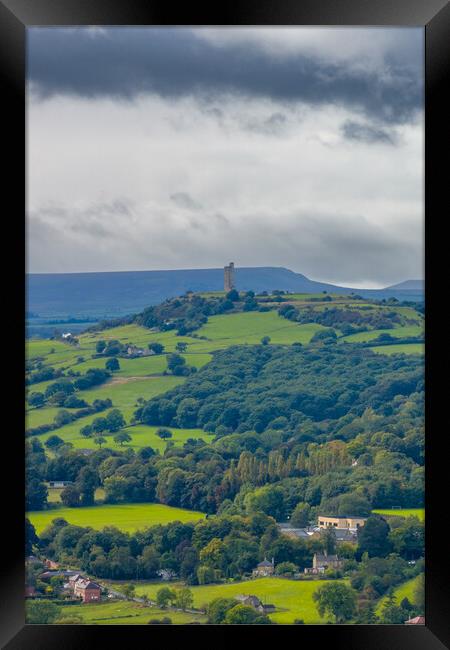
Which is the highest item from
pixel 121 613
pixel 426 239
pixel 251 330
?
pixel 426 239

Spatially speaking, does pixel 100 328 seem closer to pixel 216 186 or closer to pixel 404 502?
pixel 216 186

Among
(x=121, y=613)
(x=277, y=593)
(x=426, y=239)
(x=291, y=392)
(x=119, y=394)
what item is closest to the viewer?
(x=426, y=239)

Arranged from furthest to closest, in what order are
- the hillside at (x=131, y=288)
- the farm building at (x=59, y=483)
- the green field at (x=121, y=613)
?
1. the farm building at (x=59, y=483)
2. the hillside at (x=131, y=288)
3. the green field at (x=121, y=613)

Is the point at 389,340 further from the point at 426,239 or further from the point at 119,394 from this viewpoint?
the point at 426,239

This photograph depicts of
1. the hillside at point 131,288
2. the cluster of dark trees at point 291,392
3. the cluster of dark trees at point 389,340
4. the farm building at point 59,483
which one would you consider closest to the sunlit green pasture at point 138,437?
the cluster of dark trees at point 291,392

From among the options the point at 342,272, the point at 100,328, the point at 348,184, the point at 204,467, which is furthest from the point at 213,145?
the point at 204,467

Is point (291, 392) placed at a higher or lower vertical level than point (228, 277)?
lower

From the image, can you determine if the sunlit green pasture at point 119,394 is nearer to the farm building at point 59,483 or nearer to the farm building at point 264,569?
the farm building at point 59,483

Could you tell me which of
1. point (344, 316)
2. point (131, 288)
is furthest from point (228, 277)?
point (344, 316)
